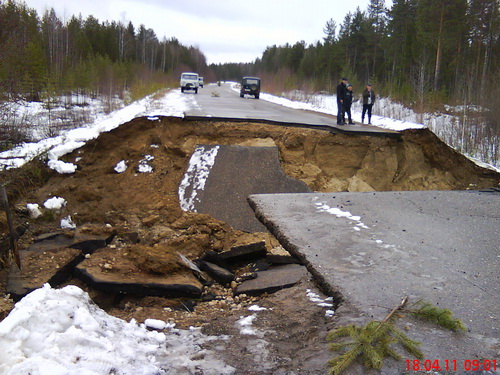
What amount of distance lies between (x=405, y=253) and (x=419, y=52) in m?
42.0

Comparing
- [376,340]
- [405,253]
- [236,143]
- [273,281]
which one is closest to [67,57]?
[236,143]

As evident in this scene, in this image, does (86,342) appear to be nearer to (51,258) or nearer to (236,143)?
(51,258)

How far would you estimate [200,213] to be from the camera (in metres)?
A: 9.69

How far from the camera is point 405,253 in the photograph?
16.2 ft

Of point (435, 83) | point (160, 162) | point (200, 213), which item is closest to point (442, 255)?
point (200, 213)

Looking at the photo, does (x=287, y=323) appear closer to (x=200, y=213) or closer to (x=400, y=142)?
(x=200, y=213)

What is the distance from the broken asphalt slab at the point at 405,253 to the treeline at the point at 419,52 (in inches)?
512

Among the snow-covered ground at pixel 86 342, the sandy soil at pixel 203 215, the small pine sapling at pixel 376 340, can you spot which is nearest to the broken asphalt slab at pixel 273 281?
the sandy soil at pixel 203 215

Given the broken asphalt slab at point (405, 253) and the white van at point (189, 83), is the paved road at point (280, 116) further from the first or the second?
the white van at point (189, 83)

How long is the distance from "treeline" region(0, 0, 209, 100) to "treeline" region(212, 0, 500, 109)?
17.1 meters

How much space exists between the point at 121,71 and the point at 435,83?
1138 inches

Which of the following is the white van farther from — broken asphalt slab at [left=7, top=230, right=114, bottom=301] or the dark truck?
broken asphalt slab at [left=7, top=230, right=114, bottom=301]
